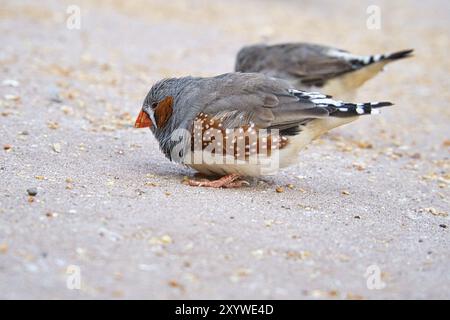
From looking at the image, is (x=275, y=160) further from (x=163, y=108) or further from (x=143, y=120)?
(x=143, y=120)

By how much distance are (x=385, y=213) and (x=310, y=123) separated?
3.03 ft

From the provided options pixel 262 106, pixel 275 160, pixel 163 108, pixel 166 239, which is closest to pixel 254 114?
pixel 262 106

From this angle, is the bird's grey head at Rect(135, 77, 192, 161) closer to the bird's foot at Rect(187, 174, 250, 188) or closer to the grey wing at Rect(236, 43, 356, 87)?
the bird's foot at Rect(187, 174, 250, 188)

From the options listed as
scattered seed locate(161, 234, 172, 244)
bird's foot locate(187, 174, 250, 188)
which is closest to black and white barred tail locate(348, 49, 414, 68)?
bird's foot locate(187, 174, 250, 188)

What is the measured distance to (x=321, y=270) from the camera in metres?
4.19

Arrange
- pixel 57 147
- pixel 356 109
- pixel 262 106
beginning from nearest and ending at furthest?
pixel 356 109
pixel 262 106
pixel 57 147

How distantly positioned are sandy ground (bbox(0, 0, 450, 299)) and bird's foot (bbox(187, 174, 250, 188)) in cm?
14

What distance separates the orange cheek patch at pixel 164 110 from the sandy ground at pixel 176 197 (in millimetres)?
429

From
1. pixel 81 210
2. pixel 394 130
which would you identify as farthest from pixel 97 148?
pixel 394 130

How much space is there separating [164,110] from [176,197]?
1.09 m

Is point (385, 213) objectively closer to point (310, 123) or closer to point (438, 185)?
point (310, 123)

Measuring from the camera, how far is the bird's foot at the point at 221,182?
557cm

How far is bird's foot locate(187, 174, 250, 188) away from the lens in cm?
557

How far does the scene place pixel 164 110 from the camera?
5.94 m
